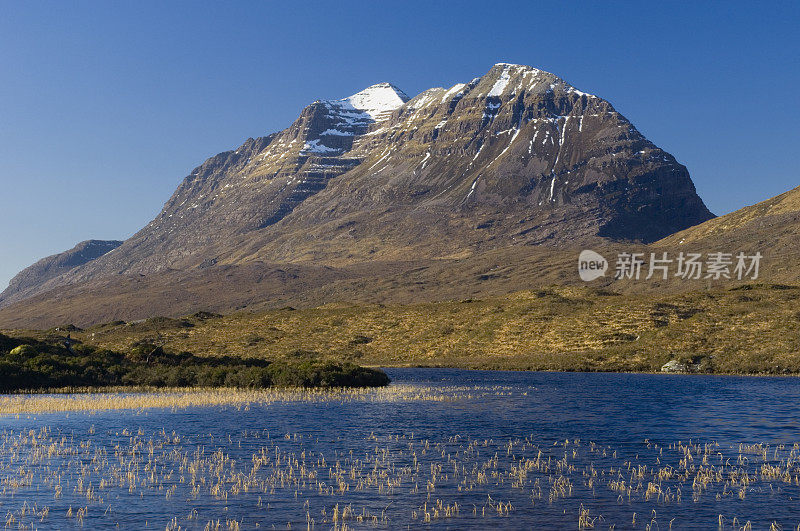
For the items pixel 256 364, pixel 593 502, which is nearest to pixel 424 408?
pixel 593 502

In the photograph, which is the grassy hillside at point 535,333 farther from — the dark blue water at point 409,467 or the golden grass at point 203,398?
the dark blue water at point 409,467

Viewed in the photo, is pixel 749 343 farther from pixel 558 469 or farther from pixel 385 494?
pixel 385 494

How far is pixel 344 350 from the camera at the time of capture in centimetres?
13325

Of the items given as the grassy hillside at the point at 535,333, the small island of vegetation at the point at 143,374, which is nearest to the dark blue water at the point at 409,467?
the small island of vegetation at the point at 143,374

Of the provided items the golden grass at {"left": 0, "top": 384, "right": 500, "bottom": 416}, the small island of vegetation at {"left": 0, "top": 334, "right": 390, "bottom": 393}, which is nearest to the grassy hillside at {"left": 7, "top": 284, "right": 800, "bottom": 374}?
the small island of vegetation at {"left": 0, "top": 334, "right": 390, "bottom": 393}

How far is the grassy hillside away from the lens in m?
108

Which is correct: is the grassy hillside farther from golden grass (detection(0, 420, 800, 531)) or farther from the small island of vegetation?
golden grass (detection(0, 420, 800, 531))

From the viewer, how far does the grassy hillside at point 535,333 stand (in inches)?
4235

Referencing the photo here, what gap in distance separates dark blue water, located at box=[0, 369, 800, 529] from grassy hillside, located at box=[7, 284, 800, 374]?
53799 millimetres

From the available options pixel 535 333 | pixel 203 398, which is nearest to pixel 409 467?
pixel 203 398

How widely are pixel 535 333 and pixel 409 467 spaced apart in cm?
10380

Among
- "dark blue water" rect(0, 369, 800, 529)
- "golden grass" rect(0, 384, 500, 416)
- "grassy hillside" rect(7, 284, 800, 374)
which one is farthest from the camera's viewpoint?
"grassy hillside" rect(7, 284, 800, 374)

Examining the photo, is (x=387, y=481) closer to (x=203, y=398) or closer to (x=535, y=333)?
(x=203, y=398)

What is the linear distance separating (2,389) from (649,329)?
91.8 meters
